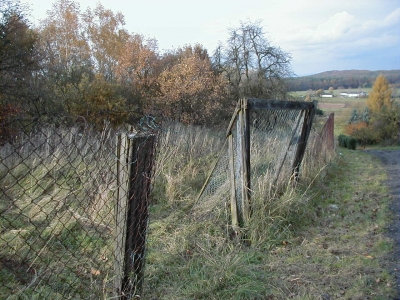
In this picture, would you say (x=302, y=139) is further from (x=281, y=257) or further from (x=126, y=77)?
(x=126, y=77)

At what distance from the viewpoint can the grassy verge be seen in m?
3.10

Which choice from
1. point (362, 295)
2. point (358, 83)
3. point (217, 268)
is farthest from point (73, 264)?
point (358, 83)

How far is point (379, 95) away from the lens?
51875 mm

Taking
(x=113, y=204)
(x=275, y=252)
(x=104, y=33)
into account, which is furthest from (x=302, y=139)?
(x=104, y=33)

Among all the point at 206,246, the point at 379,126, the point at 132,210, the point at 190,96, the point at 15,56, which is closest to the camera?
the point at 132,210

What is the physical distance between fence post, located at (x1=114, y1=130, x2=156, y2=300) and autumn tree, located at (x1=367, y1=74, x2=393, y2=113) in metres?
53.8

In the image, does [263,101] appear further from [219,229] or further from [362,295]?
[362,295]

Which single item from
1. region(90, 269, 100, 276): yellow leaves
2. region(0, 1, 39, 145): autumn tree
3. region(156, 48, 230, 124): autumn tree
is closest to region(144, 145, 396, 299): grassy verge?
region(90, 269, 100, 276): yellow leaves

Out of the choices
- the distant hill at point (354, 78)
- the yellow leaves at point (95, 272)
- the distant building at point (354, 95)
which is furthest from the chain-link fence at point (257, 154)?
the distant building at point (354, 95)

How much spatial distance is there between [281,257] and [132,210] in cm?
211

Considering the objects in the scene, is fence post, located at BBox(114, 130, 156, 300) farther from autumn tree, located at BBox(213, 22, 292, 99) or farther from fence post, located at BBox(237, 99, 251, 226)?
autumn tree, located at BBox(213, 22, 292, 99)

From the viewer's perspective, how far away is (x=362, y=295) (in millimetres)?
3080

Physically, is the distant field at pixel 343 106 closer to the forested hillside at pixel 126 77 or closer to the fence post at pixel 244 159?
the forested hillside at pixel 126 77

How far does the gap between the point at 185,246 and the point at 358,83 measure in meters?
58.2
